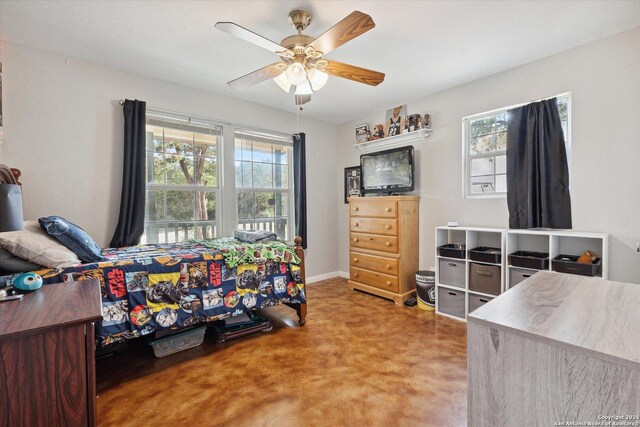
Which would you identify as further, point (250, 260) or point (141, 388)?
point (250, 260)

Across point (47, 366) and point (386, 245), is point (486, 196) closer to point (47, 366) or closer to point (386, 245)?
point (386, 245)

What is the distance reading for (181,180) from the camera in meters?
3.24

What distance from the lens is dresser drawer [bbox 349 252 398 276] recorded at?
3472 millimetres

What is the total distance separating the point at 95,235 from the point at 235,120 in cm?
191

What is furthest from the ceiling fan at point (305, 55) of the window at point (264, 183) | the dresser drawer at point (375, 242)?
the dresser drawer at point (375, 242)

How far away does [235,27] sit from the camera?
1.60 meters

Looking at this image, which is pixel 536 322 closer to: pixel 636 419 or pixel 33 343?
pixel 636 419

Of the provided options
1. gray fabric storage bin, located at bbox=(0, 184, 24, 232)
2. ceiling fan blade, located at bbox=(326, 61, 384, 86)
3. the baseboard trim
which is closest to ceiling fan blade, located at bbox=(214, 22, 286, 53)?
ceiling fan blade, located at bbox=(326, 61, 384, 86)

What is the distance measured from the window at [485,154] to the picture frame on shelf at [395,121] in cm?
76

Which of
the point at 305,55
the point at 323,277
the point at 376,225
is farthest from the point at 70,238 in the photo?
the point at 323,277

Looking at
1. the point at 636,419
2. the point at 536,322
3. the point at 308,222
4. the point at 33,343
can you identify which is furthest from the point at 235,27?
the point at 308,222

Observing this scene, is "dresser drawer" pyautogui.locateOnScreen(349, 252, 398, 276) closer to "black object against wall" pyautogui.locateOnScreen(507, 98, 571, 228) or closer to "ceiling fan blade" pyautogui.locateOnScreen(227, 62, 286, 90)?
"black object against wall" pyautogui.locateOnScreen(507, 98, 571, 228)

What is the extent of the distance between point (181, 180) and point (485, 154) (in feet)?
10.9

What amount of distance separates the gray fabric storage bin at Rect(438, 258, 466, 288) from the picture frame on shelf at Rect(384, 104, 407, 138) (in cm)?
171
